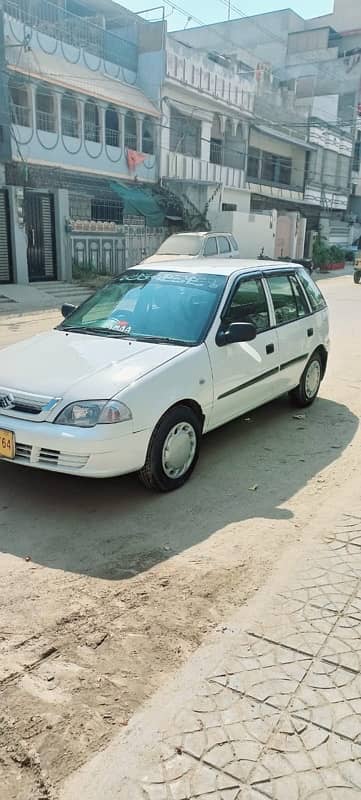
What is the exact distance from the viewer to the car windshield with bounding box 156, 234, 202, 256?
1672cm

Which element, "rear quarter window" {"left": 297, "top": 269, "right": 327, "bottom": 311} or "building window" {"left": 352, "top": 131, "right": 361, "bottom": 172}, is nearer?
"rear quarter window" {"left": 297, "top": 269, "right": 327, "bottom": 311}

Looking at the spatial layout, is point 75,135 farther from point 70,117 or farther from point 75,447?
point 75,447

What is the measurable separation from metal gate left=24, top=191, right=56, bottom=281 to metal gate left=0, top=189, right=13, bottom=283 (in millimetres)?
725

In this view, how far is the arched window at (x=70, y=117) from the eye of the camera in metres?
20.0

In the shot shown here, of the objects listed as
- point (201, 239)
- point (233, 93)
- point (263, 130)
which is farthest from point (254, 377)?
point (263, 130)

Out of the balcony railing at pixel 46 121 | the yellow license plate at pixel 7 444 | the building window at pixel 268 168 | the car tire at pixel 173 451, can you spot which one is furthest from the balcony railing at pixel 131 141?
the yellow license plate at pixel 7 444

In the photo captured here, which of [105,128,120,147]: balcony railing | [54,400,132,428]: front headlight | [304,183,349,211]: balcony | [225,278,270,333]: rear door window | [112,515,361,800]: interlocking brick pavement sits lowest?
[112,515,361,800]: interlocking brick pavement

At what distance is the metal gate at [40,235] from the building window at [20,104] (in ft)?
6.69

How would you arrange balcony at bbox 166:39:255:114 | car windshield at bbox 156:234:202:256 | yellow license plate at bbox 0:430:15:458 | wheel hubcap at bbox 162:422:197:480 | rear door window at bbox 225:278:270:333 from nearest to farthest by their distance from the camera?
yellow license plate at bbox 0:430:15:458
wheel hubcap at bbox 162:422:197:480
rear door window at bbox 225:278:270:333
car windshield at bbox 156:234:202:256
balcony at bbox 166:39:255:114

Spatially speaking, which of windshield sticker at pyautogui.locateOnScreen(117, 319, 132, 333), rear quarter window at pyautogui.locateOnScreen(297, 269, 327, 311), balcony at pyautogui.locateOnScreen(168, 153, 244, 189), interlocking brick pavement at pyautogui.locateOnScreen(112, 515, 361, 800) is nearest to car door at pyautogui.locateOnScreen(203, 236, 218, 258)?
balcony at pyautogui.locateOnScreen(168, 153, 244, 189)

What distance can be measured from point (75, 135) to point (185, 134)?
26.1ft

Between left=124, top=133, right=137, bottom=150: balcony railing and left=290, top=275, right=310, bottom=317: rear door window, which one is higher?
left=124, top=133, right=137, bottom=150: balcony railing

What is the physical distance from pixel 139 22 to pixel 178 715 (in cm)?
2739

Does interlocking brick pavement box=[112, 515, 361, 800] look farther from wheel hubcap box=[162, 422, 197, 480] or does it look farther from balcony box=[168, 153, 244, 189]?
balcony box=[168, 153, 244, 189]
